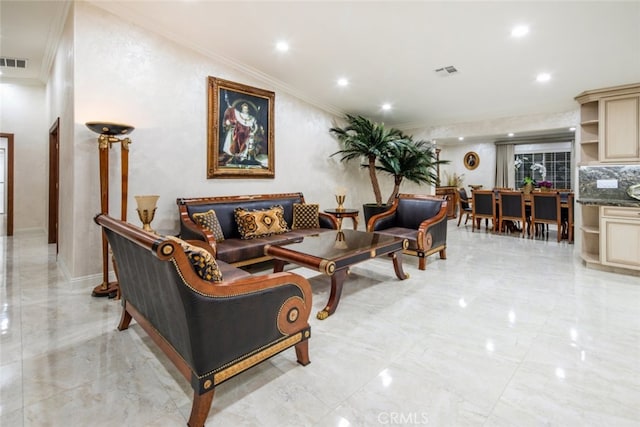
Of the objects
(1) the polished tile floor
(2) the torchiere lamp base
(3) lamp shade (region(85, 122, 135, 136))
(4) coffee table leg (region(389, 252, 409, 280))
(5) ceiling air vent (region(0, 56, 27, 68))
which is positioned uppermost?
(5) ceiling air vent (region(0, 56, 27, 68))

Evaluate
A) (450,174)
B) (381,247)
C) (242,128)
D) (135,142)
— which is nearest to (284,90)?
(242,128)

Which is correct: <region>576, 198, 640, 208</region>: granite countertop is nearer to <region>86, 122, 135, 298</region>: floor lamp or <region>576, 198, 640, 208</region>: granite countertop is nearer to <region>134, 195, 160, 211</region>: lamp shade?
<region>134, 195, 160, 211</region>: lamp shade

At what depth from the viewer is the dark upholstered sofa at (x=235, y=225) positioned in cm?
356

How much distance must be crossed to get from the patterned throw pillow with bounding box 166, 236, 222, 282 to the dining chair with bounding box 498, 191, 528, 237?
6820 millimetres

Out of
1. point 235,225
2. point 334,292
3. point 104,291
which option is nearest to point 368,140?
point 235,225

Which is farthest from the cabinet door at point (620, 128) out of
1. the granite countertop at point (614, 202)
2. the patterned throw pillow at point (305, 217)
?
the patterned throw pillow at point (305, 217)

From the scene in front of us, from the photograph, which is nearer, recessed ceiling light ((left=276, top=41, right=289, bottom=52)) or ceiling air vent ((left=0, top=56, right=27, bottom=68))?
recessed ceiling light ((left=276, top=41, right=289, bottom=52))

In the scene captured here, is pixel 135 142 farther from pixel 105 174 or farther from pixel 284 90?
pixel 284 90

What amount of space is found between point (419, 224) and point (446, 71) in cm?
223

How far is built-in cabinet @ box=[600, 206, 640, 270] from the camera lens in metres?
3.77

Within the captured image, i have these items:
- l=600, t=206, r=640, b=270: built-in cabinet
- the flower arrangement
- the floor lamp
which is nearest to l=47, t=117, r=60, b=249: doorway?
the floor lamp

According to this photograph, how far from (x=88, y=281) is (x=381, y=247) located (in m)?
3.17

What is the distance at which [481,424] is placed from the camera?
1.50m

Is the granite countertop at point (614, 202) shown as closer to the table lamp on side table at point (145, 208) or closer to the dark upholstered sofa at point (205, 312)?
the dark upholstered sofa at point (205, 312)
